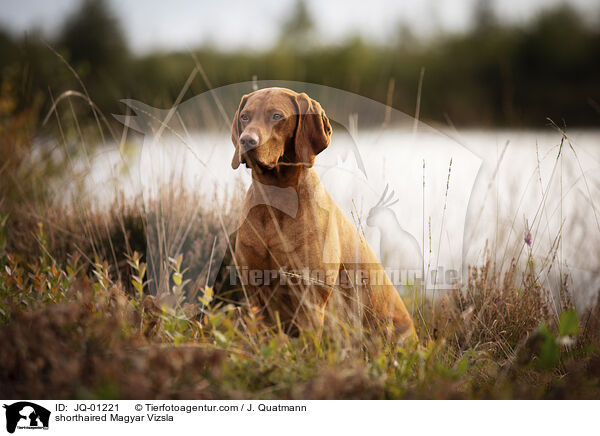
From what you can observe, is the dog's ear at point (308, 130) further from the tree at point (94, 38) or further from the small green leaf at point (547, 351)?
the tree at point (94, 38)

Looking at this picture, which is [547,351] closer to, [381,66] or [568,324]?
[568,324]

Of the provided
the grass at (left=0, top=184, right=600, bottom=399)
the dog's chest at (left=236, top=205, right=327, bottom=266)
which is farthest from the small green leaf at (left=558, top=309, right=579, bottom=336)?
the dog's chest at (left=236, top=205, right=327, bottom=266)

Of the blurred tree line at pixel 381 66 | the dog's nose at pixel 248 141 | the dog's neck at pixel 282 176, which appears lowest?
the dog's neck at pixel 282 176

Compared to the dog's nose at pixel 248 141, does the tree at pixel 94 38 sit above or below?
above

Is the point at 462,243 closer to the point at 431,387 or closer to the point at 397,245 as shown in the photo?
the point at 397,245

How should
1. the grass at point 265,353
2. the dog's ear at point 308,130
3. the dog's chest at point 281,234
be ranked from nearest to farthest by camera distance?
the grass at point 265,353 → the dog's ear at point 308,130 → the dog's chest at point 281,234

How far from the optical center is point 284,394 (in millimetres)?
1785

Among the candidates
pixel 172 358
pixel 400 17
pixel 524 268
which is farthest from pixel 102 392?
pixel 400 17

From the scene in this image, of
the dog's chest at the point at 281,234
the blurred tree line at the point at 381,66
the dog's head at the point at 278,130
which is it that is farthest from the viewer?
the blurred tree line at the point at 381,66

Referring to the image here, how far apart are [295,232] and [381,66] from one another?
319 cm

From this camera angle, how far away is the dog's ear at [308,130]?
6.62ft

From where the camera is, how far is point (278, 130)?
1.95m
